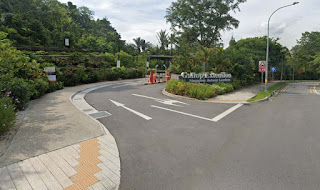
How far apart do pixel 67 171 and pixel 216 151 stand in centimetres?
350

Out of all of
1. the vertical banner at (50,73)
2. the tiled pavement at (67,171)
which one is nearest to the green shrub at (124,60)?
the vertical banner at (50,73)

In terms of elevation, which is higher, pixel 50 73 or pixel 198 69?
pixel 198 69

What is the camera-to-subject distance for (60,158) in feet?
13.3

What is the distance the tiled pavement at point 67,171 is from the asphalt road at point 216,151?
0.32m

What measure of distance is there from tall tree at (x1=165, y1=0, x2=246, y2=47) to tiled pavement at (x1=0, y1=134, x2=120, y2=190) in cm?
2878

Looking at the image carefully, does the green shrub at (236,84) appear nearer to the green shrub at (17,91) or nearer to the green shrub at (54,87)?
the green shrub at (54,87)

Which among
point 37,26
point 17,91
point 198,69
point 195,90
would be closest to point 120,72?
point 198,69

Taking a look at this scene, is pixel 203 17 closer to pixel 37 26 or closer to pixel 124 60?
pixel 124 60

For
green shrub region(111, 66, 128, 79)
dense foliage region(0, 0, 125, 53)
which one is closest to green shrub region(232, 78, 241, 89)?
green shrub region(111, 66, 128, 79)

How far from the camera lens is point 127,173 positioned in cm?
365

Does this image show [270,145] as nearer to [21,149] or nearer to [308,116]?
[308,116]

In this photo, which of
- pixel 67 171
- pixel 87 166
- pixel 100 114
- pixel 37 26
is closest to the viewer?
pixel 67 171

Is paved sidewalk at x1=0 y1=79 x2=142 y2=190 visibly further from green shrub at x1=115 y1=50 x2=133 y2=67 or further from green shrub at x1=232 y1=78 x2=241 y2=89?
green shrub at x1=115 y1=50 x2=133 y2=67

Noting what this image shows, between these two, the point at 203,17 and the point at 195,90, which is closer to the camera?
the point at 195,90
